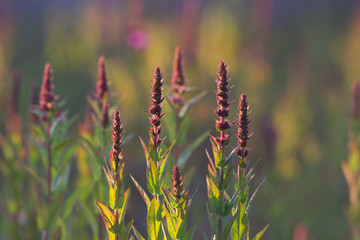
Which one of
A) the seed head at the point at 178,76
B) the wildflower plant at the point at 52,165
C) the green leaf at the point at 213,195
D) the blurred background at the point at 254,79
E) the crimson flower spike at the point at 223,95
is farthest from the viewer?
the blurred background at the point at 254,79

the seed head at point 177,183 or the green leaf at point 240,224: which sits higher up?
the seed head at point 177,183

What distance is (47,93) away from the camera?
1940mm

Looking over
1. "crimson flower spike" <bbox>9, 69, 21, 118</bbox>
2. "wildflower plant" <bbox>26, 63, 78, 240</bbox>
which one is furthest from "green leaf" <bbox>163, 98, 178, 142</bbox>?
"crimson flower spike" <bbox>9, 69, 21, 118</bbox>

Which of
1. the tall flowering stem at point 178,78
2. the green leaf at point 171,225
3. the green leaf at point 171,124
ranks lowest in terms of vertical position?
the green leaf at point 171,225

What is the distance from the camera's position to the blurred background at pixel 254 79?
3.62 m

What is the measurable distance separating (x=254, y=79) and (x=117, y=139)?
4.24m

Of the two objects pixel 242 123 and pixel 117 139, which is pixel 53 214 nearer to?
pixel 117 139

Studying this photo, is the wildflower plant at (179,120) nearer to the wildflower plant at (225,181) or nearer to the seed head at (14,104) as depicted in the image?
the wildflower plant at (225,181)

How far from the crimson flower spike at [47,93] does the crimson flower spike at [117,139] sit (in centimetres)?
69

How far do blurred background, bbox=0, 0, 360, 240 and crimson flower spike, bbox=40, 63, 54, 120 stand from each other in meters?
0.29

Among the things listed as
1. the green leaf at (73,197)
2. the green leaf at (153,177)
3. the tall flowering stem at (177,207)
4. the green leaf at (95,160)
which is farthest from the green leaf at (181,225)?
the green leaf at (73,197)

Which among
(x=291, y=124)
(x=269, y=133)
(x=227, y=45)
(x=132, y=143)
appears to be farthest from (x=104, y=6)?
(x=269, y=133)

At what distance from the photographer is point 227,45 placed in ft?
20.8

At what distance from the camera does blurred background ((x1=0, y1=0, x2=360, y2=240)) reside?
3.62 m
